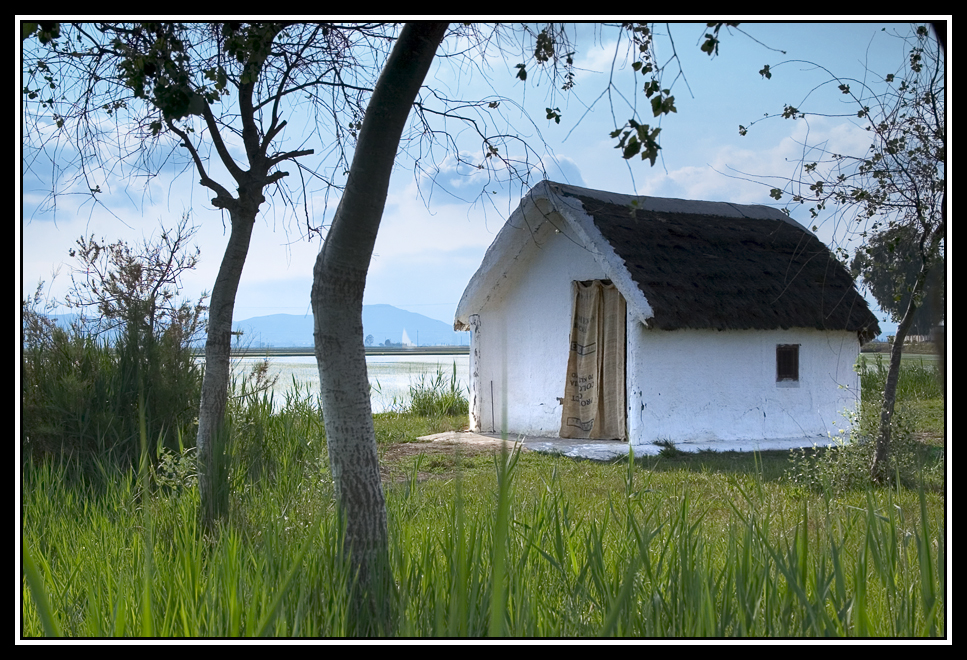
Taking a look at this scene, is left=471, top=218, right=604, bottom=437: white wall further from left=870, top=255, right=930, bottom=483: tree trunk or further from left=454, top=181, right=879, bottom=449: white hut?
left=870, top=255, right=930, bottom=483: tree trunk

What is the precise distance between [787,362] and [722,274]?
161 cm

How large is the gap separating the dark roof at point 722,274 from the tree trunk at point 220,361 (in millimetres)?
5427

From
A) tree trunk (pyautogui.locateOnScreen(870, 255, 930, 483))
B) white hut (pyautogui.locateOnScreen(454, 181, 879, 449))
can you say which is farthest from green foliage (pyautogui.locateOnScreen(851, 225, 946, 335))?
white hut (pyautogui.locateOnScreen(454, 181, 879, 449))

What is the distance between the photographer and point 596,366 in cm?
1062

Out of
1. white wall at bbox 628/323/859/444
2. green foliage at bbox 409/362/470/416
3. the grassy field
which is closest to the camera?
the grassy field

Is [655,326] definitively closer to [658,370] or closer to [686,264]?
[658,370]

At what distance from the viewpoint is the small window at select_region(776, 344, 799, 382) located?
10781 millimetres

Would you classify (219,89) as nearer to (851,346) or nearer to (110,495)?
(110,495)

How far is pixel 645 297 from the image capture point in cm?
935

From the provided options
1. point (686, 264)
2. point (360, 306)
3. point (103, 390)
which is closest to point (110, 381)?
point (103, 390)

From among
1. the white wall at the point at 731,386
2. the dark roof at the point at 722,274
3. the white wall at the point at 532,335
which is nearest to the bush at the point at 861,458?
the white wall at the point at 731,386

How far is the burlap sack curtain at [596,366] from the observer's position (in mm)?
10461

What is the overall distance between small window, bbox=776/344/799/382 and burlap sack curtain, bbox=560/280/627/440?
2255mm
